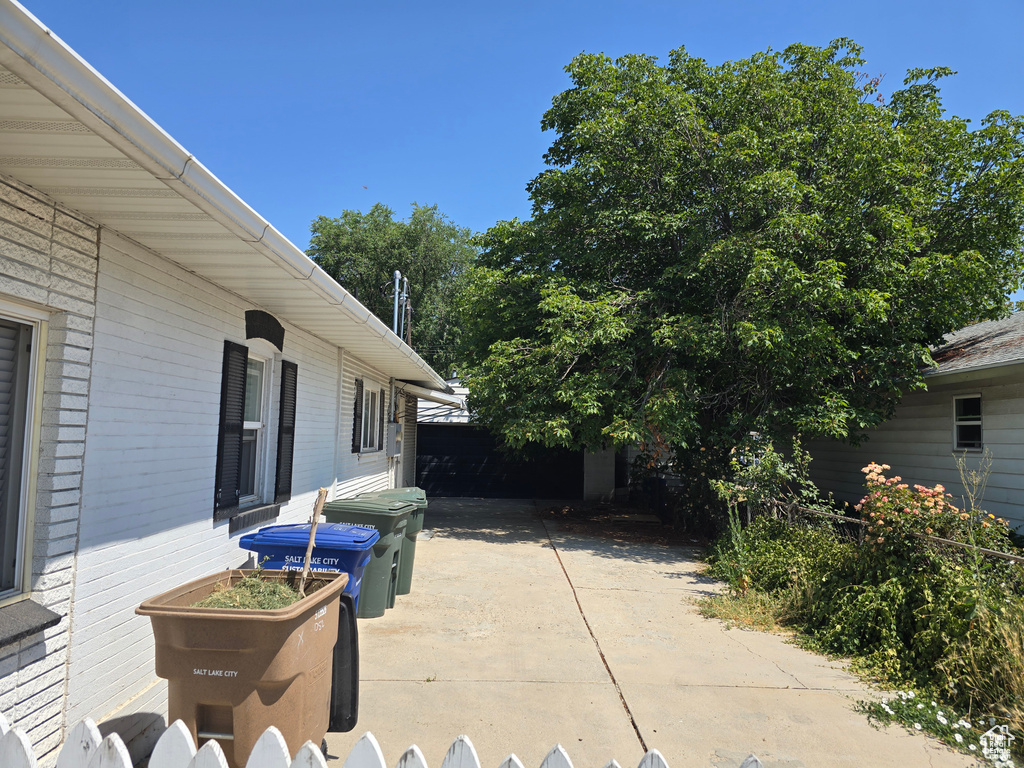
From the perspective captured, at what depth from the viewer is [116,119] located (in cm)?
233

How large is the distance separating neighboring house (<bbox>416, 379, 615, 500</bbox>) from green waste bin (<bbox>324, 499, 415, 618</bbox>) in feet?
36.2

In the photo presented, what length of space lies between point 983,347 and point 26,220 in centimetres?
1207

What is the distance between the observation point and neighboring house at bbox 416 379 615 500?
17.6 m

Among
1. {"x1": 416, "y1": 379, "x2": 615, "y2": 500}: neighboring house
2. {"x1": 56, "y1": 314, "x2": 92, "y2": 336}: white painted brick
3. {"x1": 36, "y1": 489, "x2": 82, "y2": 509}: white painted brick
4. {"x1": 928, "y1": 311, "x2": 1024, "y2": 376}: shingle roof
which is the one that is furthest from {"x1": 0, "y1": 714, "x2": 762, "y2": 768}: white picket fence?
{"x1": 416, "y1": 379, "x2": 615, "y2": 500}: neighboring house

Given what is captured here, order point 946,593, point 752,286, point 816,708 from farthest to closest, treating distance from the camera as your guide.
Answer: point 752,286 < point 946,593 < point 816,708

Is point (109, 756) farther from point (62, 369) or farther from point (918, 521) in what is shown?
point (918, 521)

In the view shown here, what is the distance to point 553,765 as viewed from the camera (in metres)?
1.96

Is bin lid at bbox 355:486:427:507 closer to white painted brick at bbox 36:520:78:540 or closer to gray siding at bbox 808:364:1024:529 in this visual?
white painted brick at bbox 36:520:78:540

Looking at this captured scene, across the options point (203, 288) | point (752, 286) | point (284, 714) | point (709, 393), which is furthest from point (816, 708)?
point (709, 393)

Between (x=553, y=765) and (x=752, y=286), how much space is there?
918 centimetres

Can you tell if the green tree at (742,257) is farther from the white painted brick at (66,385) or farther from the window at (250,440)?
the white painted brick at (66,385)

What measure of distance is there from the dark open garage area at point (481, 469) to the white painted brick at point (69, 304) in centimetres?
1441

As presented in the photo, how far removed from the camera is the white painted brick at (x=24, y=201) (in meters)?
2.88

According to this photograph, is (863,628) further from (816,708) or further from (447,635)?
(447,635)
